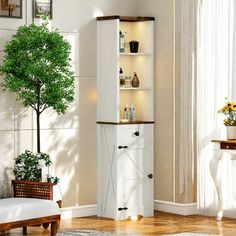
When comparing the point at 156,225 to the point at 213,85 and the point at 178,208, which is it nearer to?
the point at 178,208

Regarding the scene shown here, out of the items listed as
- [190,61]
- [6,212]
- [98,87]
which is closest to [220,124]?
[190,61]

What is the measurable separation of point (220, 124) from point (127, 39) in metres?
1.53

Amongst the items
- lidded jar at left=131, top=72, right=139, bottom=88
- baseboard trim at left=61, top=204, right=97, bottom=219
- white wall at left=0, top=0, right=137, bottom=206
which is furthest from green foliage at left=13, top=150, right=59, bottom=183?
lidded jar at left=131, top=72, right=139, bottom=88

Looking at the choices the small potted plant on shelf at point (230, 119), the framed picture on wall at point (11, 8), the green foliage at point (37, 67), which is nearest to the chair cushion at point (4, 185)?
the green foliage at point (37, 67)

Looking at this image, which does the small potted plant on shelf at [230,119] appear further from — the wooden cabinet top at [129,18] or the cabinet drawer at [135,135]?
the wooden cabinet top at [129,18]

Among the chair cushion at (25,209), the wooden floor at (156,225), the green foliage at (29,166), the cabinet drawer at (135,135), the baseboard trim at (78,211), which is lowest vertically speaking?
the wooden floor at (156,225)

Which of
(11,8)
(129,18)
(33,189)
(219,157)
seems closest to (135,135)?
(219,157)

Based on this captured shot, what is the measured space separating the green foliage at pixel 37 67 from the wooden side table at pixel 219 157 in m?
1.80

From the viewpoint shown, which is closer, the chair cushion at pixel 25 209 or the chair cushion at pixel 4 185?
the chair cushion at pixel 25 209

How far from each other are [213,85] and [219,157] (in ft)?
2.89

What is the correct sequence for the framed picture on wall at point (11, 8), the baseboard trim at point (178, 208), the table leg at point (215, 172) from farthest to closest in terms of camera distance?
the baseboard trim at point (178, 208)
the table leg at point (215, 172)
the framed picture on wall at point (11, 8)

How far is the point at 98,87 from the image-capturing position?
8.90 metres

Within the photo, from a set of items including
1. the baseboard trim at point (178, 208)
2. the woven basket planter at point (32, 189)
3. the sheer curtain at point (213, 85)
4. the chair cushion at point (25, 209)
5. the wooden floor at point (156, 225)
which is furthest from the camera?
the baseboard trim at point (178, 208)

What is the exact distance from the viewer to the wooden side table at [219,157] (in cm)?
832
